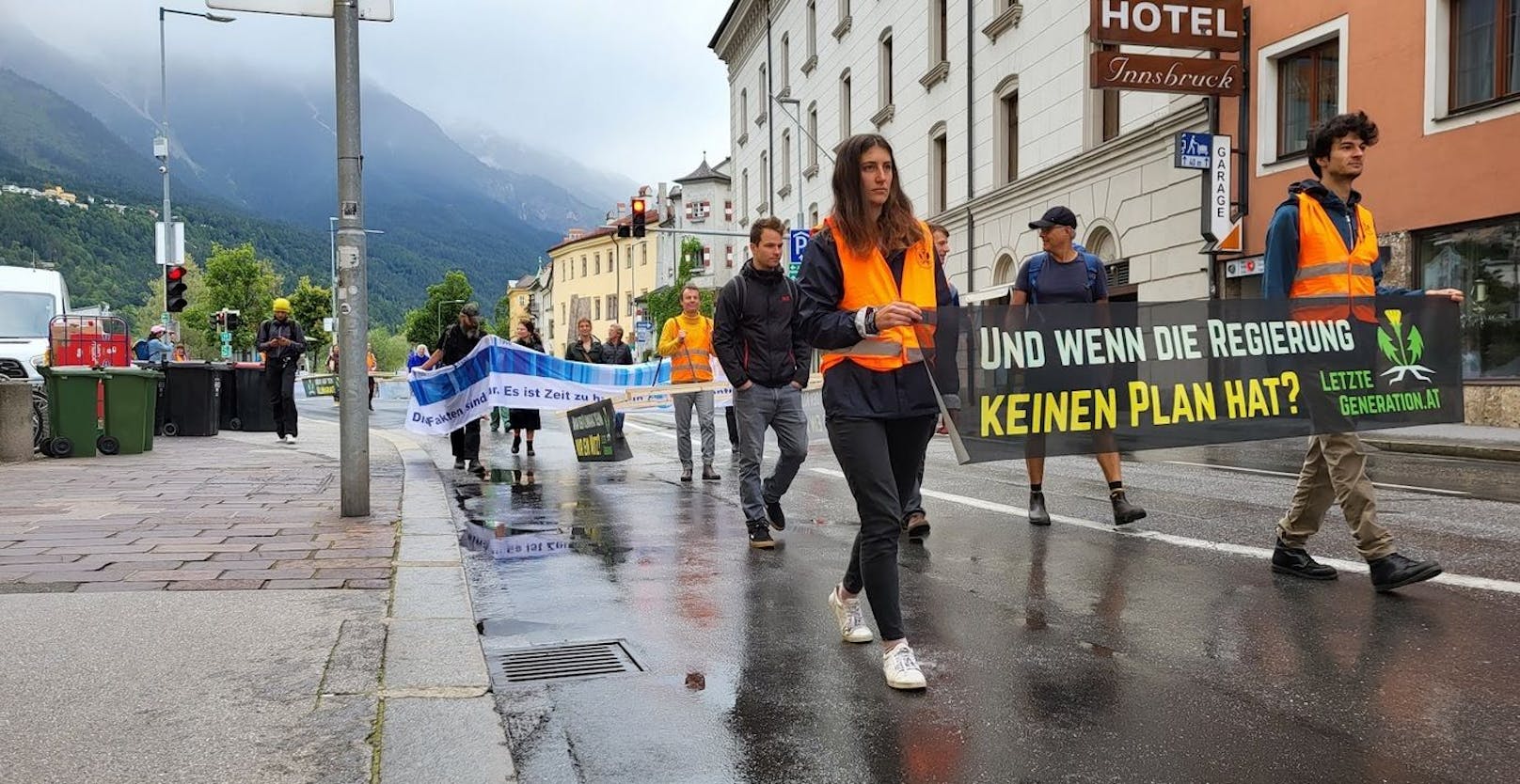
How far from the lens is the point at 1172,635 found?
441 centimetres

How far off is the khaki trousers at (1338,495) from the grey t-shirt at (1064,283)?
75.1 inches

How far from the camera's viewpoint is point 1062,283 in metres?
7.02

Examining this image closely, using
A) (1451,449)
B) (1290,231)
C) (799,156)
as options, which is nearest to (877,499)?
(1290,231)

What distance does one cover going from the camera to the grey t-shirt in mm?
7016

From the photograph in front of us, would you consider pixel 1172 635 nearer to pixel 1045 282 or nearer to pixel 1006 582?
pixel 1006 582

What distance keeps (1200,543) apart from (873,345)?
331cm

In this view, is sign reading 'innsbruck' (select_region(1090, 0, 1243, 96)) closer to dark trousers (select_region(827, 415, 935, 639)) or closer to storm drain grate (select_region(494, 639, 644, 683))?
dark trousers (select_region(827, 415, 935, 639))

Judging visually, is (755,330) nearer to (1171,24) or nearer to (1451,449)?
(1451,449)

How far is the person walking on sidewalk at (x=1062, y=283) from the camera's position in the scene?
689 cm

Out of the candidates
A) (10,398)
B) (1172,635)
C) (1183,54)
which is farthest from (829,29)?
(1172,635)

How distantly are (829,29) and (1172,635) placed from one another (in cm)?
3604

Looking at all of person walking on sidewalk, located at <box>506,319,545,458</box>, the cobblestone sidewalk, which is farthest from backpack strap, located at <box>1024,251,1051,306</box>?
person walking on sidewalk, located at <box>506,319,545,458</box>

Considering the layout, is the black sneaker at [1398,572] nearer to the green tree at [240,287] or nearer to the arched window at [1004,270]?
the arched window at [1004,270]

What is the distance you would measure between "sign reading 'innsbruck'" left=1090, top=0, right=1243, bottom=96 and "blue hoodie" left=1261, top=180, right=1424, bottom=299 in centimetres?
1368
